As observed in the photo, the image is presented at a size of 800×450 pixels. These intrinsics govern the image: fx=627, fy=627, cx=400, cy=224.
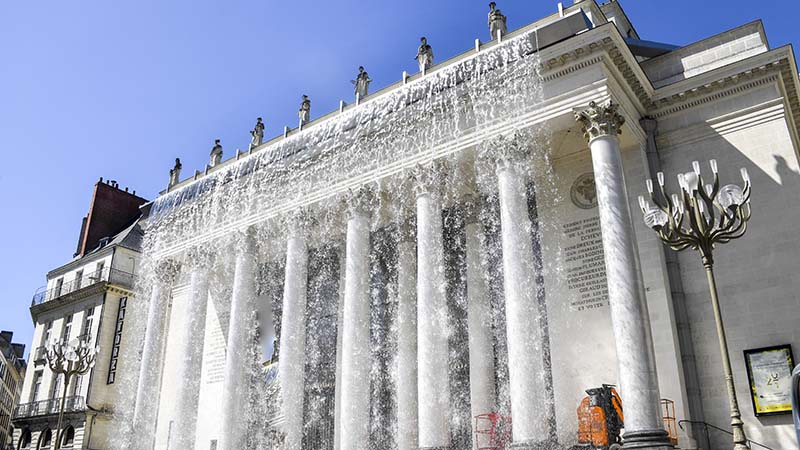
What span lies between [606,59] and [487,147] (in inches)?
136

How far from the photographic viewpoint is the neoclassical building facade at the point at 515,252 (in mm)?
13492

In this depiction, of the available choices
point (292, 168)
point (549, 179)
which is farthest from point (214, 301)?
point (549, 179)

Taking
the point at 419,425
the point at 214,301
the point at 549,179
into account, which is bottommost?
the point at 419,425

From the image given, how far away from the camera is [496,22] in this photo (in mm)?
18062

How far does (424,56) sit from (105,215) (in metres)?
26.6

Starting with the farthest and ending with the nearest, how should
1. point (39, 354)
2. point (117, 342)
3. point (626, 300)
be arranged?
point (39, 354)
point (117, 342)
point (626, 300)

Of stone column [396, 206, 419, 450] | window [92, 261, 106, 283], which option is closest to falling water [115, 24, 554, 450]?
stone column [396, 206, 419, 450]

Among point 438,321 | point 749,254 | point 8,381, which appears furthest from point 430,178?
point 8,381

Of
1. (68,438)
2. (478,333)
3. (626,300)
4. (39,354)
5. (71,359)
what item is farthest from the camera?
(39,354)

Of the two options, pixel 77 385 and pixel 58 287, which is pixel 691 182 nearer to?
pixel 77 385

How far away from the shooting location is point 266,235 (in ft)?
68.1

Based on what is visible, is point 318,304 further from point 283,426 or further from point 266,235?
point 283,426

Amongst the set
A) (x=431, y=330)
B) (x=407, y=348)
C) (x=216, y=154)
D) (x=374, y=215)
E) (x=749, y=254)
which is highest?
(x=216, y=154)

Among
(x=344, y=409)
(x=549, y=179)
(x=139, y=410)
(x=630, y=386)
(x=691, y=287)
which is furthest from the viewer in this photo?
(x=139, y=410)
